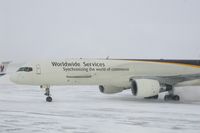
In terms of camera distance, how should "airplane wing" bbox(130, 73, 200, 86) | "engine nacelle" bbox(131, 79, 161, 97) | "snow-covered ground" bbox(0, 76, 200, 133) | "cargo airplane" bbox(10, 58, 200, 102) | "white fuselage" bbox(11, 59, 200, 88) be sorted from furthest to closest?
"airplane wing" bbox(130, 73, 200, 86) < "white fuselage" bbox(11, 59, 200, 88) < "cargo airplane" bbox(10, 58, 200, 102) < "engine nacelle" bbox(131, 79, 161, 97) < "snow-covered ground" bbox(0, 76, 200, 133)

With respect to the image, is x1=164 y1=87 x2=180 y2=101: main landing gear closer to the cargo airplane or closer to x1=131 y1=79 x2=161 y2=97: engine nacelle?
the cargo airplane

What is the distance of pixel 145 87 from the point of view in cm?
2527

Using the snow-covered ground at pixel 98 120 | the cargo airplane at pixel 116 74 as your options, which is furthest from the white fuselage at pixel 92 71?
the snow-covered ground at pixel 98 120

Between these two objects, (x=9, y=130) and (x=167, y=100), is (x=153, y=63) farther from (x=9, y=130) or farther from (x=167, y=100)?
(x=9, y=130)

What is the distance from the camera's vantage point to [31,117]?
1736cm

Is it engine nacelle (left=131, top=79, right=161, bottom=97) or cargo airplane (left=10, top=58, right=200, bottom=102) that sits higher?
cargo airplane (left=10, top=58, right=200, bottom=102)

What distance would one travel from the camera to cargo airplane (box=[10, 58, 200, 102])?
2567 cm

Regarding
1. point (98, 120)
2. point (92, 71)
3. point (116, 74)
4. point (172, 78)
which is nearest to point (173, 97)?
point (172, 78)

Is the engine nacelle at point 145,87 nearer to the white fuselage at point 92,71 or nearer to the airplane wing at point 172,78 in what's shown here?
the airplane wing at point 172,78

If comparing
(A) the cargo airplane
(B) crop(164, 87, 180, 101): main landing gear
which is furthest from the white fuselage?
(B) crop(164, 87, 180, 101): main landing gear

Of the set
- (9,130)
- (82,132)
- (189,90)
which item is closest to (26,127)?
(9,130)

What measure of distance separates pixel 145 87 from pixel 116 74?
2.90m

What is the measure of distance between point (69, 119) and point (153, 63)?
13.1 m

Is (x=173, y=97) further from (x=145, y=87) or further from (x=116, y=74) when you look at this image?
(x=116, y=74)
